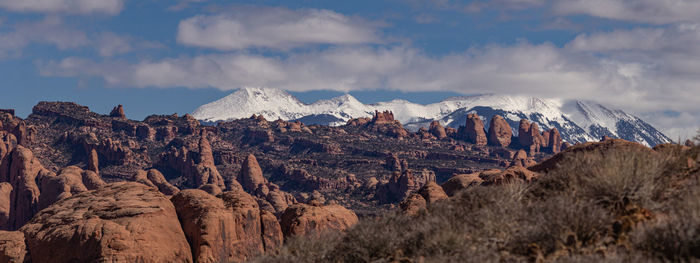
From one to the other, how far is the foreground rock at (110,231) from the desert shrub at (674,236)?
34.3 metres

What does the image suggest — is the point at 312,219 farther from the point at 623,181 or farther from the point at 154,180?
the point at 154,180

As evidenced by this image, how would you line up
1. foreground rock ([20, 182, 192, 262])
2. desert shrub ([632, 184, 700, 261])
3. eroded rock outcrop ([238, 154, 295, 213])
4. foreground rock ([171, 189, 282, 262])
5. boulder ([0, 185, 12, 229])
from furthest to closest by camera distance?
eroded rock outcrop ([238, 154, 295, 213]), boulder ([0, 185, 12, 229]), foreground rock ([171, 189, 282, 262]), foreground rock ([20, 182, 192, 262]), desert shrub ([632, 184, 700, 261])

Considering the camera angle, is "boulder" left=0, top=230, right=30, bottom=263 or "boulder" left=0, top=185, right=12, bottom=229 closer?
"boulder" left=0, top=230, right=30, bottom=263

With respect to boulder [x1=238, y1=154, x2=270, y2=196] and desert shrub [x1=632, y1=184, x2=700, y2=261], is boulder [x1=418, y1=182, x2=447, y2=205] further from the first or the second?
boulder [x1=238, y1=154, x2=270, y2=196]

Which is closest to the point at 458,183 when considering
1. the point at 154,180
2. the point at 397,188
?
the point at 397,188

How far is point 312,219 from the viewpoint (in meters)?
57.5

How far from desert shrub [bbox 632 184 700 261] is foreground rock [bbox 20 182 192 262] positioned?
1349 inches

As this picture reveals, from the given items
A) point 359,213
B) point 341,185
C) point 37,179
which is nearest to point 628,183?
point 359,213

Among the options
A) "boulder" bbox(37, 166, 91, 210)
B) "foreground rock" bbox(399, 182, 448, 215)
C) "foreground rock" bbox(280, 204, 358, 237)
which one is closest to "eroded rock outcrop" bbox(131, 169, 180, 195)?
"boulder" bbox(37, 166, 91, 210)

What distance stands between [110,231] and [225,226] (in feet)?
30.3

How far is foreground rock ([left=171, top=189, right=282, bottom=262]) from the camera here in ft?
164

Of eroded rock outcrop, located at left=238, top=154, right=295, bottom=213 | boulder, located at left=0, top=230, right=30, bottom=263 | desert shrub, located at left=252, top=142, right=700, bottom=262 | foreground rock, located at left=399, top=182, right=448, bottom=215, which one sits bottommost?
eroded rock outcrop, located at left=238, top=154, right=295, bottom=213

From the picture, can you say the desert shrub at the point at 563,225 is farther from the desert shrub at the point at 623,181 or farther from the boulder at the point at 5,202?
the boulder at the point at 5,202

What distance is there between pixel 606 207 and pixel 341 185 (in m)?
161
